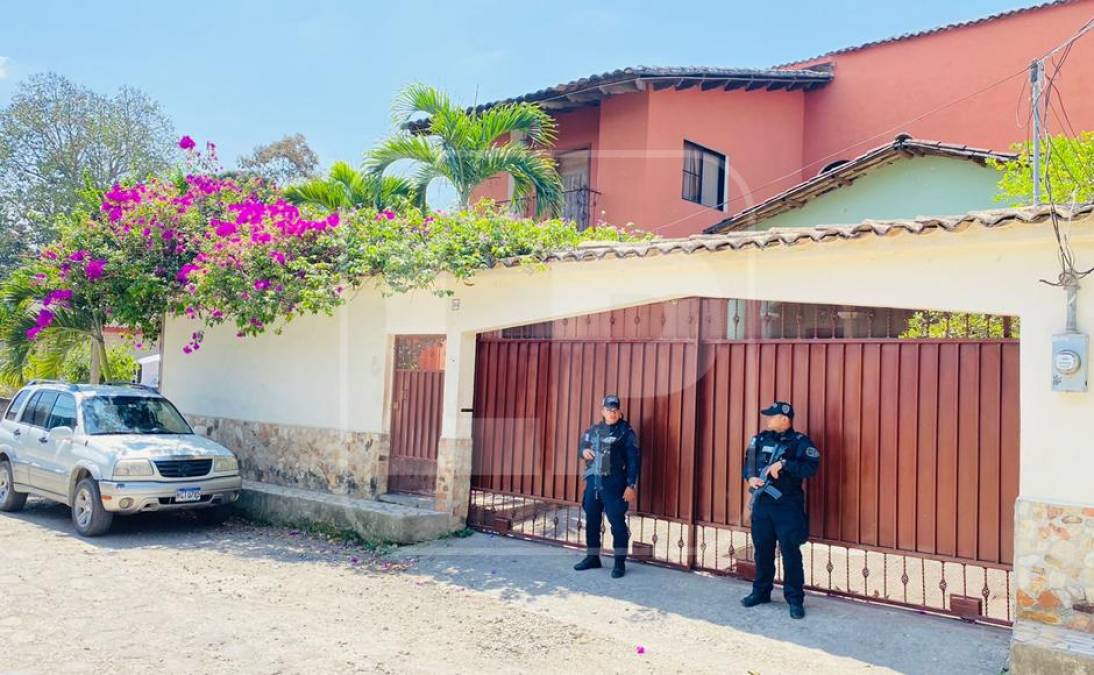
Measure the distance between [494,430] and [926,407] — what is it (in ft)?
14.9

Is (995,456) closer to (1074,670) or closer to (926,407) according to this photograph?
(926,407)

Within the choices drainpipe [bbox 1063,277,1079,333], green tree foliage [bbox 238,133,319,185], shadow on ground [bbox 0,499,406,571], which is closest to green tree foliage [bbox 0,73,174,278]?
green tree foliage [bbox 238,133,319,185]

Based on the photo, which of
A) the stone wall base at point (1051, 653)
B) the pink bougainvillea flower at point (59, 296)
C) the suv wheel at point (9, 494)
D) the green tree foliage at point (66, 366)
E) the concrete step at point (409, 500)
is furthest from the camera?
the green tree foliage at point (66, 366)

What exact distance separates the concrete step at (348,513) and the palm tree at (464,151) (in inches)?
173

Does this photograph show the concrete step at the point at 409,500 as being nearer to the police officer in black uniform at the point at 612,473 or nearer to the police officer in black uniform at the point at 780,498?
the police officer in black uniform at the point at 612,473

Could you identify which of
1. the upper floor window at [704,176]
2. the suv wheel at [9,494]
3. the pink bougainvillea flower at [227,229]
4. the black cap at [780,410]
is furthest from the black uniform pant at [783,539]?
the suv wheel at [9,494]

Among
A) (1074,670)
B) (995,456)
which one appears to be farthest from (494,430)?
(1074,670)

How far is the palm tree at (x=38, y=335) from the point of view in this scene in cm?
1266

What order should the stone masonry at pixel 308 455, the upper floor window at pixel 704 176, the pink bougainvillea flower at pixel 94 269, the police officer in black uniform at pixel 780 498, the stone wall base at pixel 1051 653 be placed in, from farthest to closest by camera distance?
the upper floor window at pixel 704 176 → the pink bougainvillea flower at pixel 94 269 → the stone masonry at pixel 308 455 → the police officer in black uniform at pixel 780 498 → the stone wall base at pixel 1051 653

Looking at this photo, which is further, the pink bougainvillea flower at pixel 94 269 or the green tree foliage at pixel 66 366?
the green tree foliage at pixel 66 366

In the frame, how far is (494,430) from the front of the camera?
29.2ft

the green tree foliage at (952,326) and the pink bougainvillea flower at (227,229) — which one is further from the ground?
the pink bougainvillea flower at (227,229)

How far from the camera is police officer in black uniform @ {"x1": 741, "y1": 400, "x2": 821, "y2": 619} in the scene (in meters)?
6.03

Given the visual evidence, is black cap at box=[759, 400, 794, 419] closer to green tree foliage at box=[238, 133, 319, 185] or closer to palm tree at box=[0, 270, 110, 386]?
palm tree at box=[0, 270, 110, 386]
